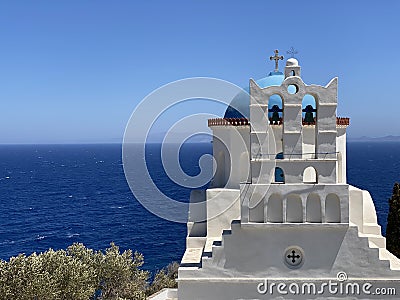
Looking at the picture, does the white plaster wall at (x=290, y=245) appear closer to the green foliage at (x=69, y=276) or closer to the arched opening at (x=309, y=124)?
the arched opening at (x=309, y=124)

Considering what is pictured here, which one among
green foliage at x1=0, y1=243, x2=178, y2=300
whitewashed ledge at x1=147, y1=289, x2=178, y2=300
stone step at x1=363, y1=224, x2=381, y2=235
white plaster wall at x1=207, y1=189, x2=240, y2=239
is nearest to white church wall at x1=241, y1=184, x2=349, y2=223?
white plaster wall at x1=207, y1=189, x2=240, y2=239

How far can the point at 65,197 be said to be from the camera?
92.8 meters

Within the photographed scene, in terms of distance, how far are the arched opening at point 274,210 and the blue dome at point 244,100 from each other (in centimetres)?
481

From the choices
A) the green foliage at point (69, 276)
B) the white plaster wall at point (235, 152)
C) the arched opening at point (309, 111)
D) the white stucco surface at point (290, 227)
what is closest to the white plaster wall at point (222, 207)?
the white plaster wall at point (235, 152)

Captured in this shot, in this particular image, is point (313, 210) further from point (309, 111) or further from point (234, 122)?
point (234, 122)

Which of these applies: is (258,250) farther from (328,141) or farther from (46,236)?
(46,236)

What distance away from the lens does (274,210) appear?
14.8 m

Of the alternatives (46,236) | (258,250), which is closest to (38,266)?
(258,250)

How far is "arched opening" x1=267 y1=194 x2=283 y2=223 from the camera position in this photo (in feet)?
48.4

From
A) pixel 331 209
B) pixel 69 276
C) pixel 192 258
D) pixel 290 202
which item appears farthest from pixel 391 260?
pixel 69 276

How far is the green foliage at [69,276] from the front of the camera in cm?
1727

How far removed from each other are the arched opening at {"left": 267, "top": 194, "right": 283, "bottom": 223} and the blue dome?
4808mm

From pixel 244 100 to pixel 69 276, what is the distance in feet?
37.0

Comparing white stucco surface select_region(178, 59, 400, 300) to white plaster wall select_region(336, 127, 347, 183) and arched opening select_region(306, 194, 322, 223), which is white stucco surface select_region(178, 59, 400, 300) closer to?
arched opening select_region(306, 194, 322, 223)
